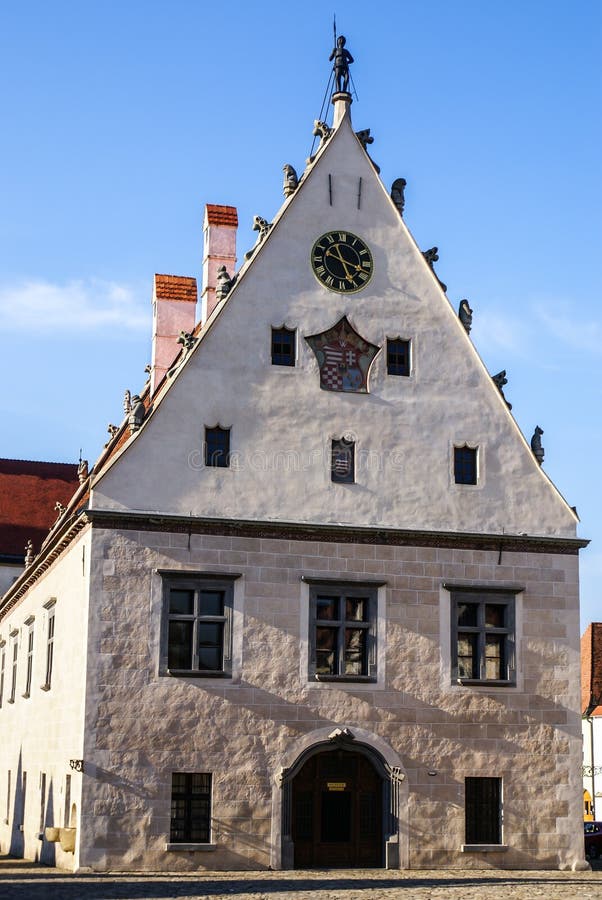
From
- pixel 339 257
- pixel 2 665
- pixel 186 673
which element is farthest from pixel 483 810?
pixel 2 665

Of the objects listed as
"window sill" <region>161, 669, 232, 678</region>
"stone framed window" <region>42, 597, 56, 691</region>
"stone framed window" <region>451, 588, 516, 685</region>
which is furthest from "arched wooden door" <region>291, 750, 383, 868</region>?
"stone framed window" <region>42, 597, 56, 691</region>

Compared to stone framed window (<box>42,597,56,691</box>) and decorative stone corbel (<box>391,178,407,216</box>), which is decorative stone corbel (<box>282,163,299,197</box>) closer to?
decorative stone corbel (<box>391,178,407,216</box>)

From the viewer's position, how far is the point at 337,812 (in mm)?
29797

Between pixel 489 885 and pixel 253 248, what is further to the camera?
pixel 253 248

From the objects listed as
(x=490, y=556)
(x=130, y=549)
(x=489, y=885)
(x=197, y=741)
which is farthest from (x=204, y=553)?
(x=489, y=885)

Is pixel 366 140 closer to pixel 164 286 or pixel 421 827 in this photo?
pixel 164 286

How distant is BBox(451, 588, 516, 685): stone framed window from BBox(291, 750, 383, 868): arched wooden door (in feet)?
10.1

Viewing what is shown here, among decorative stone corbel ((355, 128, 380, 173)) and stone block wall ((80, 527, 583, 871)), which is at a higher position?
decorative stone corbel ((355, 128, 380, 173))

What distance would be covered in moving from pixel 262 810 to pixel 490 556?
751 centimetres

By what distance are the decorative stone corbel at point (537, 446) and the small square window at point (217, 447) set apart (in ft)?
23.8

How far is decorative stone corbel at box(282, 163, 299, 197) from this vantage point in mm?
32094

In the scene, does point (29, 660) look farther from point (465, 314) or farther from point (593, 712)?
point (593, 712)

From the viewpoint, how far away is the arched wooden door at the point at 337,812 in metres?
29.4

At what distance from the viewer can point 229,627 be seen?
29.5 m
